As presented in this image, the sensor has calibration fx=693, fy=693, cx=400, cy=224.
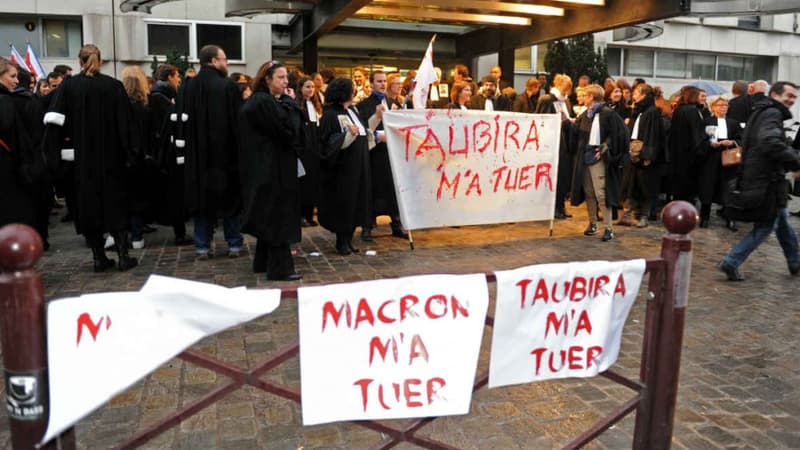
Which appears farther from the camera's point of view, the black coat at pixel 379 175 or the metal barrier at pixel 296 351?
the black coat at pixel 379 175

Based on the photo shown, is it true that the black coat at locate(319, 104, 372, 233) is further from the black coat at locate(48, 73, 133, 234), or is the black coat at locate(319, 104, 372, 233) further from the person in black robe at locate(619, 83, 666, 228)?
the person in black robe at locate(619, 83, 666, 228)

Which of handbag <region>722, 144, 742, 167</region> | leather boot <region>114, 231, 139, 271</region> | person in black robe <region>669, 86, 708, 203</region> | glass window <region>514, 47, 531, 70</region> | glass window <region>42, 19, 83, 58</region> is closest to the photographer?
leather boot <region>114, 231, 139, 271</region>

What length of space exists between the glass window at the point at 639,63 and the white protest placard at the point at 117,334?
88.5 ft

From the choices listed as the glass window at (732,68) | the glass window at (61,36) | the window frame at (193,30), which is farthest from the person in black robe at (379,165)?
the glass window at (732,68)

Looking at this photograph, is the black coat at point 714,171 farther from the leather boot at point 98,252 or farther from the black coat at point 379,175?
the leather boot at point 98,252

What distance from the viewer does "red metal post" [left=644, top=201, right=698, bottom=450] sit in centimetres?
249

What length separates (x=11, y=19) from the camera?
63.0 feet

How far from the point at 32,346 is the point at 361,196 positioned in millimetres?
5762

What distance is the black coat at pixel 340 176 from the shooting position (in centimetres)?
735

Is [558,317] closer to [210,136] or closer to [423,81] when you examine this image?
[210,136]

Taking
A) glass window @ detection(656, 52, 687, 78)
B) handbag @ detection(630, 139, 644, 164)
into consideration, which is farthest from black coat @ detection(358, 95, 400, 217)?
glass window @ detection(656, 52, 687, 78)

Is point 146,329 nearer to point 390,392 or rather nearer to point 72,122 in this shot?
point 390,392

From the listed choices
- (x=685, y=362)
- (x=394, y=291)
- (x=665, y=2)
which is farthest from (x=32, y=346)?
(x=665, y=2)

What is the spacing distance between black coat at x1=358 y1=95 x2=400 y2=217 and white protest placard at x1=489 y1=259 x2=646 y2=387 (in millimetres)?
6012
